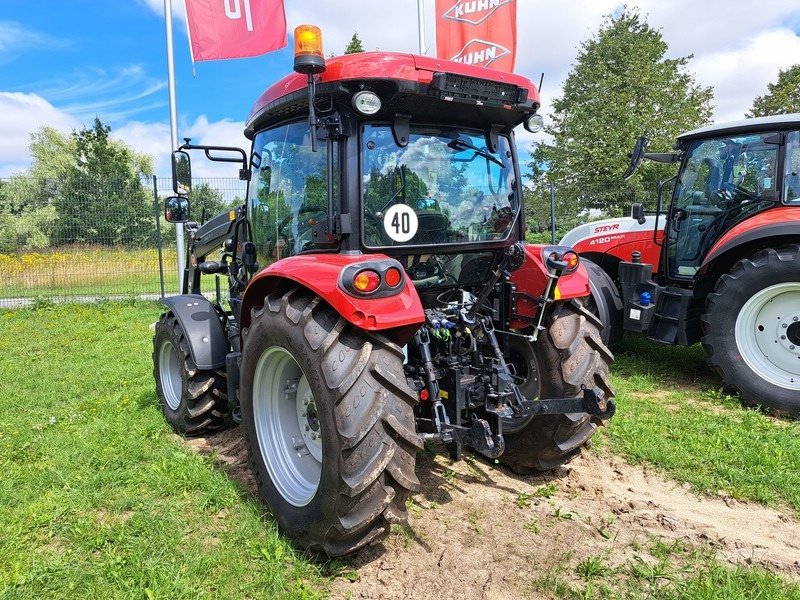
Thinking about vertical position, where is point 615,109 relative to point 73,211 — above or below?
above

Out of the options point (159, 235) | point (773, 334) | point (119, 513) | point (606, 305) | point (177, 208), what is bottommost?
point (119, 513)

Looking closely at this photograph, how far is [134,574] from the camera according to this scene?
2.57m

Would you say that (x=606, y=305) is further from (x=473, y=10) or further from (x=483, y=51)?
(x=473, y=10)

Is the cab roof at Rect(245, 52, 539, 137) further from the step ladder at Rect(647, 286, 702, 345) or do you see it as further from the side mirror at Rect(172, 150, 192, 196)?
the step ladder at Rect(647, 286, 702, 345)

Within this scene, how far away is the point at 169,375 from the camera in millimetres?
4684

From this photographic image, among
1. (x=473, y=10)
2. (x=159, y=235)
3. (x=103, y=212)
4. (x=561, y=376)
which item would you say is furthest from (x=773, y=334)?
(x=103, y=212)

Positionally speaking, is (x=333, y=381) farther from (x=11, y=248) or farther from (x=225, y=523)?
(x=11, y=248)

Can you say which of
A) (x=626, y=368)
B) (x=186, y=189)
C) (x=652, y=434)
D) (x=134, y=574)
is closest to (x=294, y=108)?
(x=186, y=189)

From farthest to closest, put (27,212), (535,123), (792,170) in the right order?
(27,212) < (792,170) < (535,123)

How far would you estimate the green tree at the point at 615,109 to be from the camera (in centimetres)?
2028

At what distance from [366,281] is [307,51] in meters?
1.03

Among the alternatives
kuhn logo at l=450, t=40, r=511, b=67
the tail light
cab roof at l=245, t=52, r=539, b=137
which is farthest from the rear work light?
kuhn logo at l=450, t=40, r=511, b=67

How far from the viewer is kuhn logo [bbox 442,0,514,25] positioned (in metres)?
8.38

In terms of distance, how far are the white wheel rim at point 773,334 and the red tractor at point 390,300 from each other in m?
2.51
